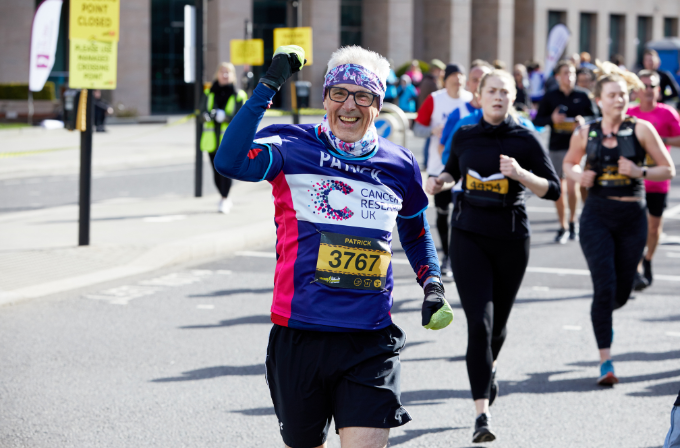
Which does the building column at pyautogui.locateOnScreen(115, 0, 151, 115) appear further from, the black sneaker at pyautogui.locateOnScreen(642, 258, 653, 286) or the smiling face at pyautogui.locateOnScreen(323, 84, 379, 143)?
the smiling face at pyautogui.locateOnScreen(323, 84, 379, 143)

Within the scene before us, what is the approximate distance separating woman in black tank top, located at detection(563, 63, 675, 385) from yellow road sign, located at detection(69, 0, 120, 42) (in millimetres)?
5916

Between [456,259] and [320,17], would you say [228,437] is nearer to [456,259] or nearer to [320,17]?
[456,259]

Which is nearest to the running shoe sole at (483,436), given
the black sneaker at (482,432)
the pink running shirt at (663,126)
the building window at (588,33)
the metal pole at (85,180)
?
the black sneaker at (482,432)

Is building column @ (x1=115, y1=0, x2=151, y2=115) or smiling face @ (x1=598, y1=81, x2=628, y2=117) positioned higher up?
building column @ (x1=115, y1=0, x2=151, y2=115)

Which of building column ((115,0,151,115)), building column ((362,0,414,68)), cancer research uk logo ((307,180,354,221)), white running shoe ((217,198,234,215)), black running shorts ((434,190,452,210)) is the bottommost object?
white running shoe ((217,198,234,215))

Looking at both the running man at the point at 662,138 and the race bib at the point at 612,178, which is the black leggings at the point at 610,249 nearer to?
the race bib at the point at 612,178

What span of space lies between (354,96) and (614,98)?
3.42 metres

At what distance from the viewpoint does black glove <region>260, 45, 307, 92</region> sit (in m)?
3.01

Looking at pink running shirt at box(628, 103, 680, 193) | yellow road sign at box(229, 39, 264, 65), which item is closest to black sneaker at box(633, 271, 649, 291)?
pink running shirt at box(628, 103, 680, 193)

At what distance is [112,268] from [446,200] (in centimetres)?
339

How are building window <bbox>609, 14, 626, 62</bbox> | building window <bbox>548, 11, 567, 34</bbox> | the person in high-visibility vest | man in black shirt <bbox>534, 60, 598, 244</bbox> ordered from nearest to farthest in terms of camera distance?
man in black shirt <bbox>534, 60, 598, 244</bbox> < the person in high-visibility vest < building window <bbox>548, 11, 567, 34</bbox> < building window <bbox>609, 14, 626, 62</bbox>

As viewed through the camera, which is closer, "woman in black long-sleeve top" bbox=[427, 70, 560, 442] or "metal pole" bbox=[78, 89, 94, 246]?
"woman in black long-sleeve top" bbox=[427, 70, 560, 442]

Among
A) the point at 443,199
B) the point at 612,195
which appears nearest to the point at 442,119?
the point at 443,199

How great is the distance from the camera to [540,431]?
16.5 feet
